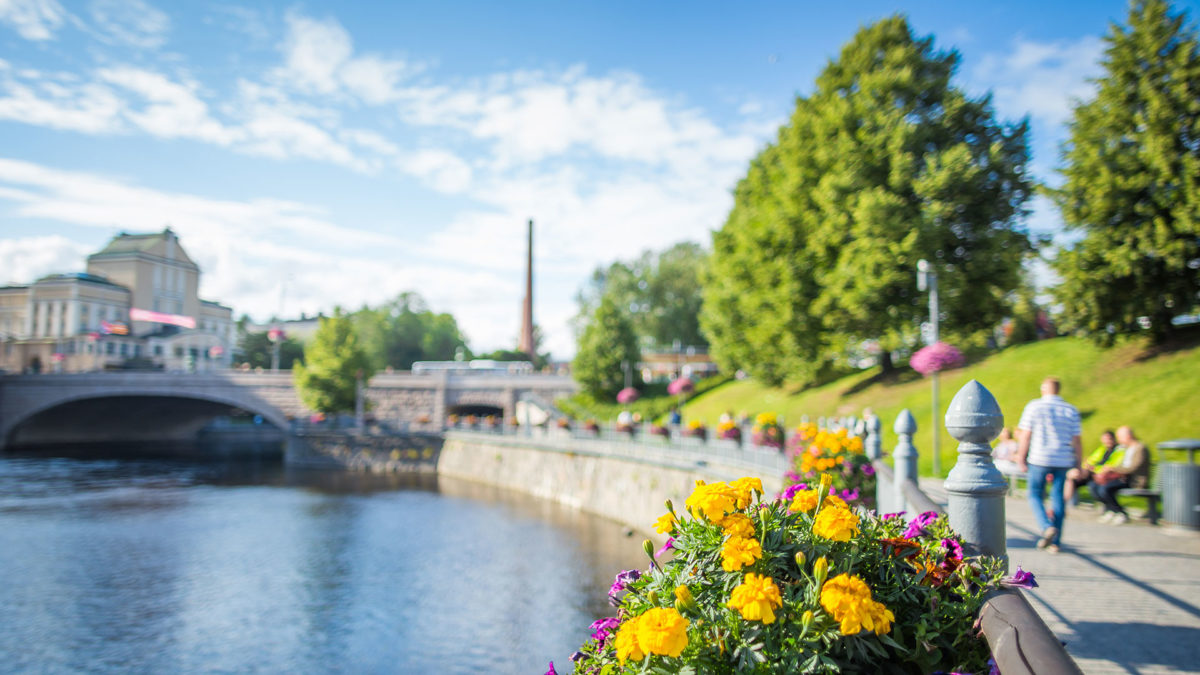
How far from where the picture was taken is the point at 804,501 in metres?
3.19

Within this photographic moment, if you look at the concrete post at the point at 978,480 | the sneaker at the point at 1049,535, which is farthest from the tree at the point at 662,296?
the concrete post at the point at 978,480

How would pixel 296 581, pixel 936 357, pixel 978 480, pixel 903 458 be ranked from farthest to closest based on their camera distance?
pixel 296 581 → pixel 936 357 → pixel 903 458 → pixel 978 480

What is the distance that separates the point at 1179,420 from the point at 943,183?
33.4 feet

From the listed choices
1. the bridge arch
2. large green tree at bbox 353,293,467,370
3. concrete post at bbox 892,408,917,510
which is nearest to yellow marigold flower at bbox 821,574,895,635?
concrete post at bbox 892,408,917,510

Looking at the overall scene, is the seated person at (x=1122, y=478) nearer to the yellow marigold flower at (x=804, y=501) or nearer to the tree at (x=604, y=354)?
the yellow marigold flower at (x=804, y=501)

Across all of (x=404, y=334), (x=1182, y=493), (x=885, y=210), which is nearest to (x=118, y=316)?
(x=404, y=334)

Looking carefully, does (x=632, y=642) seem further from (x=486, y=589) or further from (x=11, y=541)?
(x=11, y=541)

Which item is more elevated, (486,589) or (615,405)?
(615,405)

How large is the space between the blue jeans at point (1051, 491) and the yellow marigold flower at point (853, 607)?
19.2 ft

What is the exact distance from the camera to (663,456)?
22.2 meters

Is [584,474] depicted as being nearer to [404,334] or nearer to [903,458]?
[903,458]

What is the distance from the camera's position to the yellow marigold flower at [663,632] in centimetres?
242

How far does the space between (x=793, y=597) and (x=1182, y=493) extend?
389 inches

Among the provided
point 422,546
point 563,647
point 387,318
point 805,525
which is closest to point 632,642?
point 805,525
